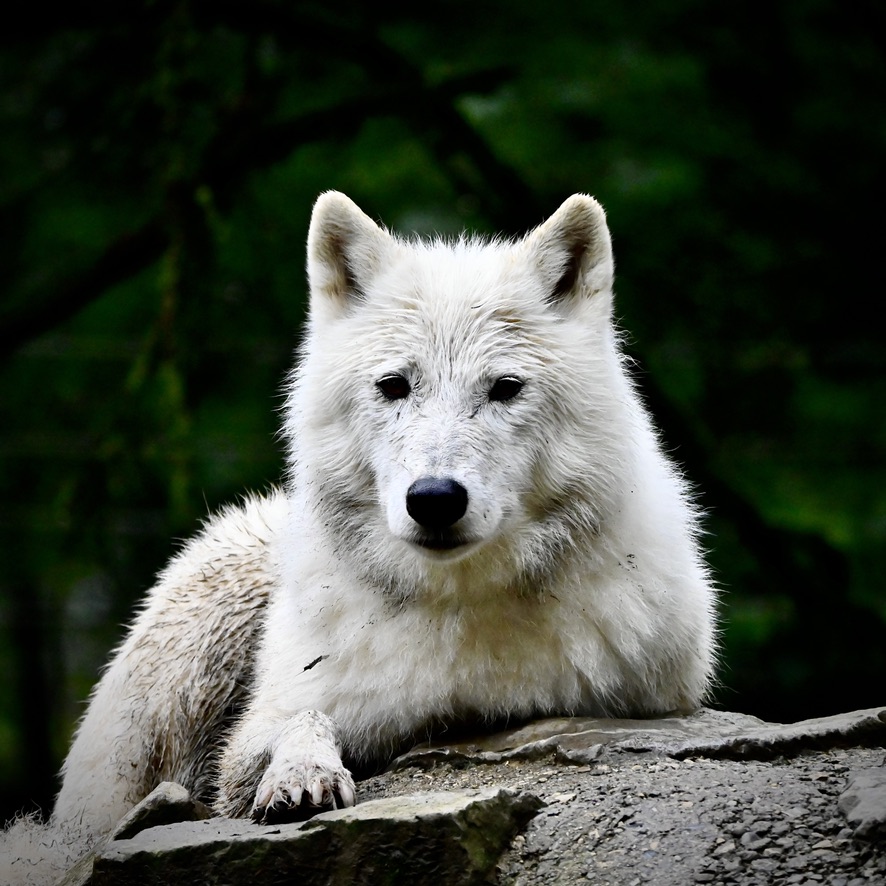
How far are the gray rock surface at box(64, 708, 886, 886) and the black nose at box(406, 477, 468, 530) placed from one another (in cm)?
93

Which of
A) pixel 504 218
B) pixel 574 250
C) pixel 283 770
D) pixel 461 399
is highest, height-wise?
pixel 504 218

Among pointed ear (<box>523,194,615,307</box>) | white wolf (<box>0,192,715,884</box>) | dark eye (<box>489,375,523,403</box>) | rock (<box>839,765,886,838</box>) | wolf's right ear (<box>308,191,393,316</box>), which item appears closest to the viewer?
rock (<box>839,765,886,838</box>)

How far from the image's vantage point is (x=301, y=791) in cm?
399

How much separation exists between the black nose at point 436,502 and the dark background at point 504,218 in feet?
17.8

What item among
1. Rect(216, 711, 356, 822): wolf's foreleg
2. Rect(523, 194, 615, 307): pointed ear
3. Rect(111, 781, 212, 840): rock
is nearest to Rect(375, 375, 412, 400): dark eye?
Rect(523, 194, 615, 307): pointed ear

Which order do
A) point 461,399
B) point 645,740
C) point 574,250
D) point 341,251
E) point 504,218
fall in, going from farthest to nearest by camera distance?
point 504,218 < point 341,251 < point 574,250 < point 461,399 < point 645,740

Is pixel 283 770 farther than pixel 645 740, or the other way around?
pixel 645 740

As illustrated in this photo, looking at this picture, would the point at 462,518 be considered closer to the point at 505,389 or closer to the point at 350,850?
the point at 505,389

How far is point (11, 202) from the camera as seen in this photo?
11234mm

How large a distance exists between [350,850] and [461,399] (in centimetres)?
170

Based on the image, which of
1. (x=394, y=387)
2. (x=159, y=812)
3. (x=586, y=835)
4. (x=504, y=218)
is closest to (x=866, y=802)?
(x=586, y=835)

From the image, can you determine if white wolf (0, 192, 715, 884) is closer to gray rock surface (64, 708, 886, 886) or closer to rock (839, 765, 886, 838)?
gray rock surface (64, 708, 886, 886)

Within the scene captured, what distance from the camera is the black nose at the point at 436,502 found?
163 inches

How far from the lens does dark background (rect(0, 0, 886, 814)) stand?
9695mm
